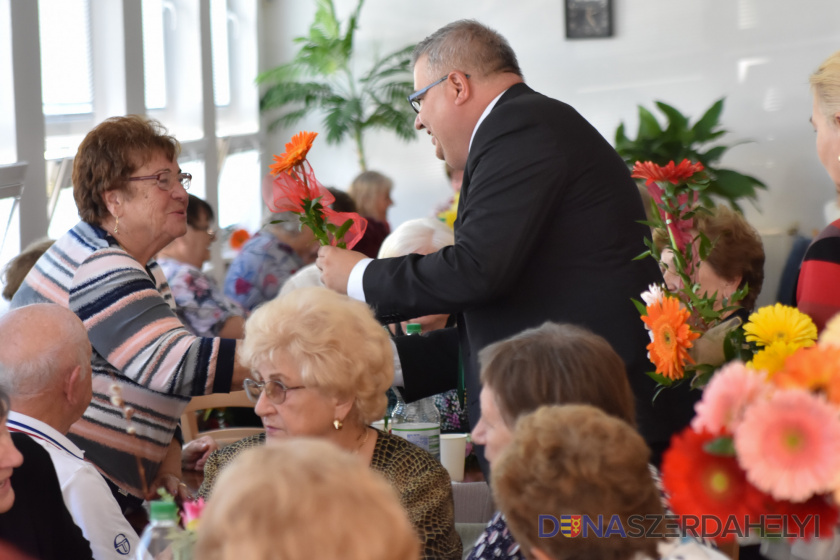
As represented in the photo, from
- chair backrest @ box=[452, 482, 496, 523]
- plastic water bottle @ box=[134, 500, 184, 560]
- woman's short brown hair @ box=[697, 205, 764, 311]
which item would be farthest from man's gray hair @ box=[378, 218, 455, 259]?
plastic water bottle @ box=[134, 500, 184, 560]

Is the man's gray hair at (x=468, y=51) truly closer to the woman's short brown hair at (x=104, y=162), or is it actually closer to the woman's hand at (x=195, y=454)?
the woman's short brown hair at (x=104, y=162)

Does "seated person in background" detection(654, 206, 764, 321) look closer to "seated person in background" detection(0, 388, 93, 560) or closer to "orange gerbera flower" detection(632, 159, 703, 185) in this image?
"orange gerbera flower" detection(632, 159, 703, 185)

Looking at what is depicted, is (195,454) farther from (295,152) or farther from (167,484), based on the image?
(295,152)

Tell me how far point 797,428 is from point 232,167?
7.22 m

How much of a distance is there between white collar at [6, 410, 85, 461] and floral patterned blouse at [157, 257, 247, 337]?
2096 mm

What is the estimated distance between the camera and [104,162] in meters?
2.37

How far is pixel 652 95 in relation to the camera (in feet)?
25.3

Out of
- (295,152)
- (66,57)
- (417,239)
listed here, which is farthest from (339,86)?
(295,152)

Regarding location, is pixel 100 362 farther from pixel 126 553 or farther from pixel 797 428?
pixel 797 428

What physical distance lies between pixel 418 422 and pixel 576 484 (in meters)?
1.41

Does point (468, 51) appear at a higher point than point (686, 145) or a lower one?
higher

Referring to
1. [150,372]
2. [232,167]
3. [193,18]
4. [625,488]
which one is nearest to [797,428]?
[625,488]

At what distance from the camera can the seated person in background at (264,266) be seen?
15.4 feet

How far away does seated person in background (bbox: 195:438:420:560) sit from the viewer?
807mm
